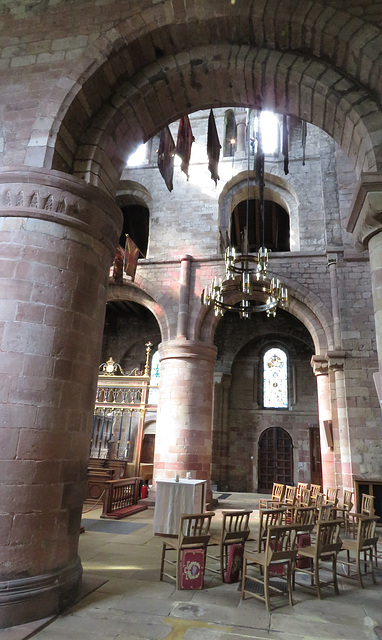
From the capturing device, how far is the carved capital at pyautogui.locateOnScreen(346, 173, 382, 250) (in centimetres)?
398

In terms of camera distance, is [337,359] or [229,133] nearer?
[337,359]

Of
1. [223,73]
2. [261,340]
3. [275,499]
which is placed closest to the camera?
[223,73]

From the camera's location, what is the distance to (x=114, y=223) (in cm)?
480

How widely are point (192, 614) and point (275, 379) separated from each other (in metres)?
13.9

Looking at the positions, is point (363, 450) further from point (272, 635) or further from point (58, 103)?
point (58, 103)

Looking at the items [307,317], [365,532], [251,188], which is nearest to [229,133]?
Result: [251,188]

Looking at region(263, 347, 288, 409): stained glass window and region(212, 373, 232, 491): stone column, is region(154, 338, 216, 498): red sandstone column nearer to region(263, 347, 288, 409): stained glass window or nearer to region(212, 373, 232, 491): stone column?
region(212, 373, 232, 491): stone column

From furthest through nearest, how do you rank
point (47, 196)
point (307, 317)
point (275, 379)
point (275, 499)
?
point (275, 379), point (307, 317), point (275, 499), point (47, 196)

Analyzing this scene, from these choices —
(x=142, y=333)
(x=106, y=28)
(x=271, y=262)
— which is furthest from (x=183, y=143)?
(x=142, y=333)

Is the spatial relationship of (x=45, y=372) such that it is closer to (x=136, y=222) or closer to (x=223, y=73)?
(x=223, y=73)

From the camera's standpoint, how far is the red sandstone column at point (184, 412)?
33.9 ft

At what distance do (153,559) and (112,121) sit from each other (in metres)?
5.54

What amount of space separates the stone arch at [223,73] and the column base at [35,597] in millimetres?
3864

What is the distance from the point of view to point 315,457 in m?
15.8
